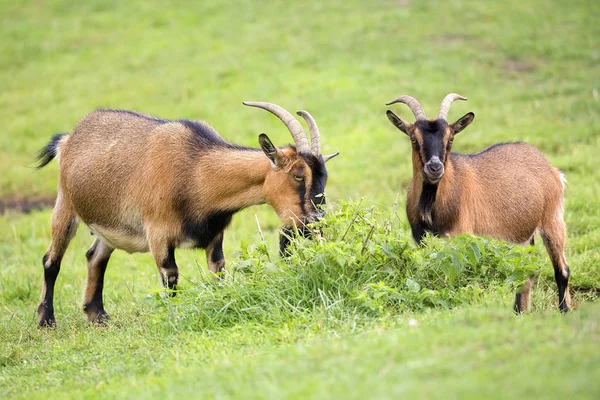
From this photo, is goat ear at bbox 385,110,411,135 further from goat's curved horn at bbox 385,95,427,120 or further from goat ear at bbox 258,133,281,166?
goat ear at bbox 258,133,281,166

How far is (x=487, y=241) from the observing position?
6637 millimetres

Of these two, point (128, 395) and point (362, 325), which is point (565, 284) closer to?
point (362, 325)

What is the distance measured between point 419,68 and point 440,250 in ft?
34.9

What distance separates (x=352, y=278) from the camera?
6.40 meters

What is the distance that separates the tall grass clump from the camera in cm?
617

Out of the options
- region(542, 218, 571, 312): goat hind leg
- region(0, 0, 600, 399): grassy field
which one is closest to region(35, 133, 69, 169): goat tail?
region(0, 0, 600, 399): grassy field

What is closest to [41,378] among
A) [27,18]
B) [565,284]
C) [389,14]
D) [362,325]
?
[362,325]

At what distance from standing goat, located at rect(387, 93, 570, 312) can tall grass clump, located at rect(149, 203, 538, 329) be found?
922 mm

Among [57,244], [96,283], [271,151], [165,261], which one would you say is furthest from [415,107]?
[57,244]

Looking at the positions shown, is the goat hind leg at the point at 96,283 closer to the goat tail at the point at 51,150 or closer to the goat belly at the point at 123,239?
the goat belly at the point at 123,239

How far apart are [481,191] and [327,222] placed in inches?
83.2

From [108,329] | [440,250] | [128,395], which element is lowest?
[108,329]

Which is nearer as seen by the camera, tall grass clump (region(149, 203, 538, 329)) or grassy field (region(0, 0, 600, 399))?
grassy field (region(0, 0, 600, 399))

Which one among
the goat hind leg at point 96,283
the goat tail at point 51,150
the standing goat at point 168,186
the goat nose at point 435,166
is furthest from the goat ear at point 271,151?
the goat tail at point 51,150
